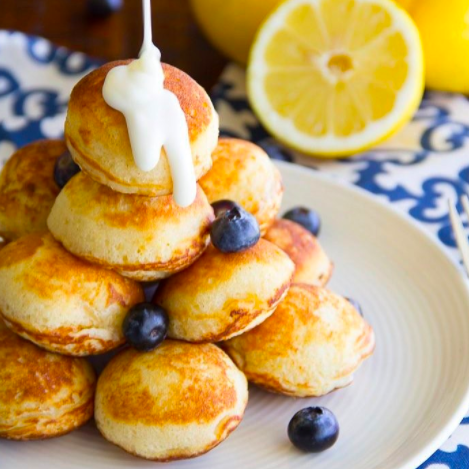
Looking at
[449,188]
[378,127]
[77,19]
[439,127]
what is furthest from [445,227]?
[77,19]

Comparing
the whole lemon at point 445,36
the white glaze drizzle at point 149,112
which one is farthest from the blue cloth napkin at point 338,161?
the white glaze drizzle at point 149,112

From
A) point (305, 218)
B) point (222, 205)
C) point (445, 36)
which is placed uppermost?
point (222, 205)

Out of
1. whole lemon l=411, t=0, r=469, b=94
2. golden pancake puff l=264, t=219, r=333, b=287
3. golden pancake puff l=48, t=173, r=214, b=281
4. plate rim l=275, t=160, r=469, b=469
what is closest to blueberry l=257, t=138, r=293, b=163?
plate rim l=275, t=160, r=469, b=469

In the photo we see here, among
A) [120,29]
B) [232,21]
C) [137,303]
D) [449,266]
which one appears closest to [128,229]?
[137,303]

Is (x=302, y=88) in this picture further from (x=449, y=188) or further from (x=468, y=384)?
(x=468, y=384)

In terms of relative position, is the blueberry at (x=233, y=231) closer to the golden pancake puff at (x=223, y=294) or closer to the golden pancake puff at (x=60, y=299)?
the golden pancake puff at (x=223, y=294)

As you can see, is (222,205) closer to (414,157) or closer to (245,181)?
(245,181)
